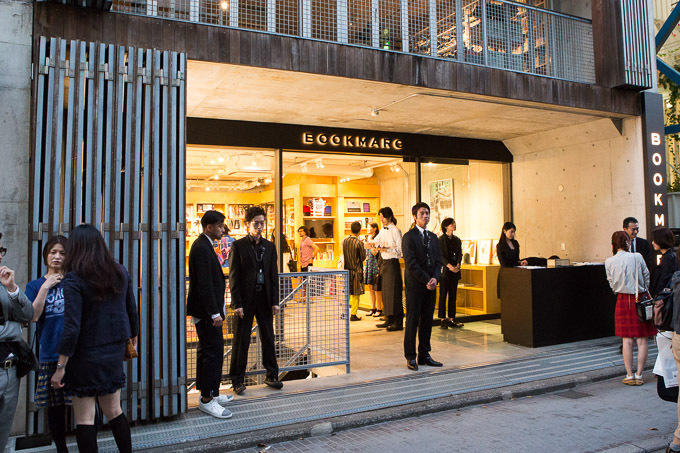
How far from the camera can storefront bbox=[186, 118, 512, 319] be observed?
8906mm

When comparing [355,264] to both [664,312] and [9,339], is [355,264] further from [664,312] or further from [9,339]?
[9,339]

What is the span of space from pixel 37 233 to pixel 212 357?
183 cm

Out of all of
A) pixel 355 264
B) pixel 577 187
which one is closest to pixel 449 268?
pixel 355 264

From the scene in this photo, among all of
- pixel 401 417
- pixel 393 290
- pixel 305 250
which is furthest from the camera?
pixel 305 250

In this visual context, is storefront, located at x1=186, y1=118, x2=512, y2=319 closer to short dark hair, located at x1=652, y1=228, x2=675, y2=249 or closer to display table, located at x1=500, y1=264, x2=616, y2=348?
display table, located at x1=500, y1=264, x2=616, y2=348

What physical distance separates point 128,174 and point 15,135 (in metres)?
0.96

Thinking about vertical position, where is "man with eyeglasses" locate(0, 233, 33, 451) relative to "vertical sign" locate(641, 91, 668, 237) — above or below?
below

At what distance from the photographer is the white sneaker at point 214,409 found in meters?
4.91

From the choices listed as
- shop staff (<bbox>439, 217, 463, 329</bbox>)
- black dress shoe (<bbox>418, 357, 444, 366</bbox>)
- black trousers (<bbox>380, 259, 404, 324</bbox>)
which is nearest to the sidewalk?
black dress shoe (<bbox>418, 357, 444, 366</bbox>)

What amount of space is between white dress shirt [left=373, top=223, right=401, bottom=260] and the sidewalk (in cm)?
305

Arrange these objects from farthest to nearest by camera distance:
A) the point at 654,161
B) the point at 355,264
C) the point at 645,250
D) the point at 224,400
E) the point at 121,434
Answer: the point at 355,264
the point at 654,161
the point at 645,250
the point at 224,400
the point at 121,434

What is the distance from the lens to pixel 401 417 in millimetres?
5180

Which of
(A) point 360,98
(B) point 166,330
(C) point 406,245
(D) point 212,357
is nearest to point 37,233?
(B) point 166,330

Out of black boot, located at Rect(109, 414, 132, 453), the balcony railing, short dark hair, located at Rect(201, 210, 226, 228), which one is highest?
the balcony railing
